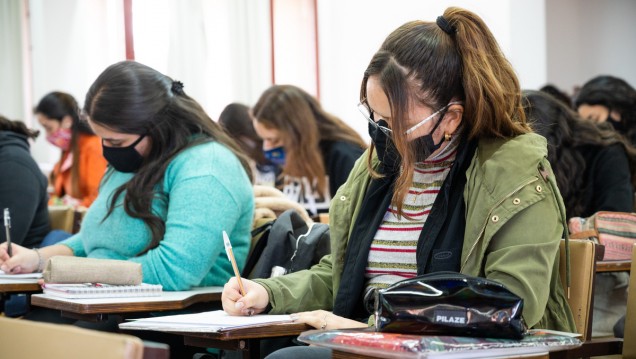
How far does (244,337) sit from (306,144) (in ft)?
10.5

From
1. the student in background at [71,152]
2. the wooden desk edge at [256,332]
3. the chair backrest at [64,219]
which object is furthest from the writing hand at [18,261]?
the student in background at [71,152]

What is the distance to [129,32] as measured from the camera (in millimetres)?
7141

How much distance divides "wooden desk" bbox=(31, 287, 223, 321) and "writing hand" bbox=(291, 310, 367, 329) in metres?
0.55

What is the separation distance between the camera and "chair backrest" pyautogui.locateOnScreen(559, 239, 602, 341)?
2.05 metres

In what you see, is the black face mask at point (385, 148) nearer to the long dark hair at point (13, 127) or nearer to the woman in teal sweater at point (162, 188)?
the woman in teal sweater at point (162, 188)

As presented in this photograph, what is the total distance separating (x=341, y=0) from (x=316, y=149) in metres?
2.80

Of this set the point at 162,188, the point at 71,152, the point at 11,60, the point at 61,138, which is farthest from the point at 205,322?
the point at 11,60

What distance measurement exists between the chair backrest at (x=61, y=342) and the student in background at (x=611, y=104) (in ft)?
14.2

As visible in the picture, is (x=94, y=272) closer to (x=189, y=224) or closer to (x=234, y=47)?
(x=189, y=224)

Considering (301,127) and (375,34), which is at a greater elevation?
(375,34)

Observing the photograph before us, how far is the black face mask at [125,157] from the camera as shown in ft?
9.84

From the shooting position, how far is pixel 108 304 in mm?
2344

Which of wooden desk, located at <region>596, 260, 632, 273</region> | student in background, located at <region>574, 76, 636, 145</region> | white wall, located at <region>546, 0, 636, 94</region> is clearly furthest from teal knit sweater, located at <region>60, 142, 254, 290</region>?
white wall, located at <region>546, 0, 636, 94</region>

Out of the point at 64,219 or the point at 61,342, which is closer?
the point at 61,342
